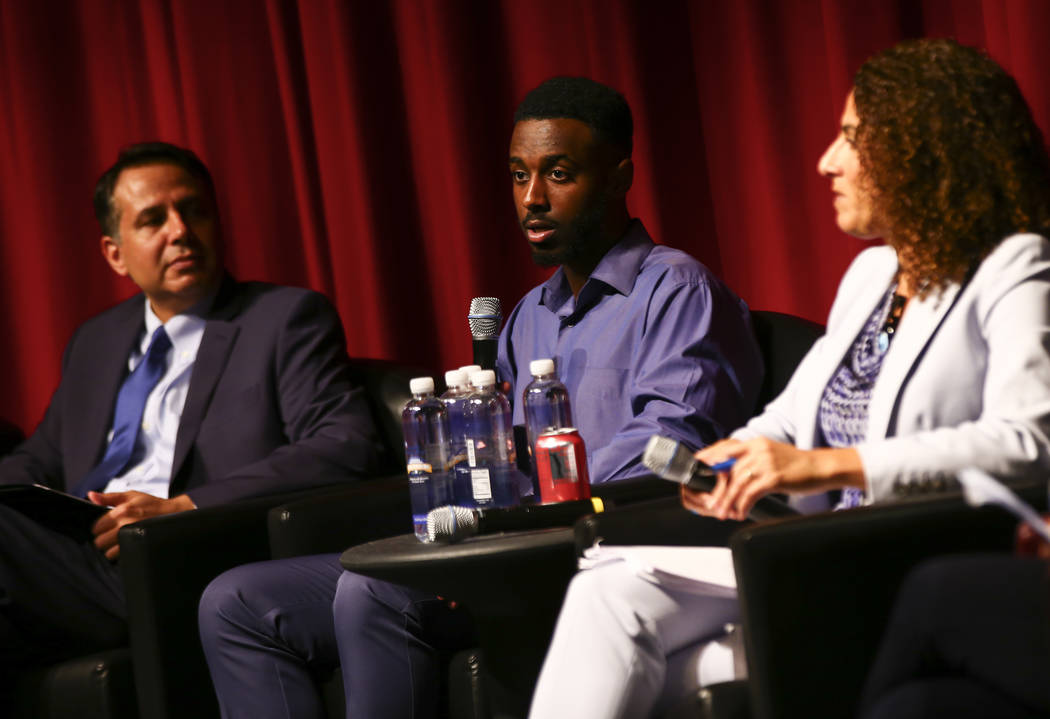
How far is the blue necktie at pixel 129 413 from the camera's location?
274 cm

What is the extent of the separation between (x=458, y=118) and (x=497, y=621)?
5.21 ft

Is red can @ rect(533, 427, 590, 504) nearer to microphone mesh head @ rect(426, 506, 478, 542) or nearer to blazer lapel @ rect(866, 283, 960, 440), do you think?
microphone mesh head @ rect(426, 506, 478, 542)

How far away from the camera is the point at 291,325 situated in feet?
8.74

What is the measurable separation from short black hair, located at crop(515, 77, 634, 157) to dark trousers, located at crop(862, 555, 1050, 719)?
53.8 inches

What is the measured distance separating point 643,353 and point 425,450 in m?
0.47

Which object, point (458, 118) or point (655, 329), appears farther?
point (458, 118)

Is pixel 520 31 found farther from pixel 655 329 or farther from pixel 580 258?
pixel 655 329

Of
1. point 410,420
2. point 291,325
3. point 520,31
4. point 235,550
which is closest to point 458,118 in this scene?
point 520,31

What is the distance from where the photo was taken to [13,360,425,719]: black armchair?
2096 mm

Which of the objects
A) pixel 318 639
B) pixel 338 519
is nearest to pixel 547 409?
pixel 338 519

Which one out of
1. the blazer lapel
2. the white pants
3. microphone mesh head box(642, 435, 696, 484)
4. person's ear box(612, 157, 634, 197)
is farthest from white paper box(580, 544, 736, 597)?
person's ear box(612, 157, 634, 197)

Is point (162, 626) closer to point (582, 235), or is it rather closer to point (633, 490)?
point (633, 490)

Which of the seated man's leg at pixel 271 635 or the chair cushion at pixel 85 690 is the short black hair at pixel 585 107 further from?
the chair cushion at pixel 85 690

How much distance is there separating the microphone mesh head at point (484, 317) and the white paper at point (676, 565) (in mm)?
886
